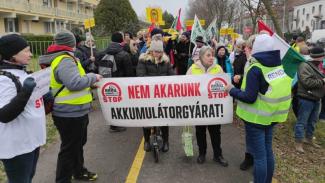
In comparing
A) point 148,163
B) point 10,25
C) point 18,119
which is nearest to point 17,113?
point 18,119

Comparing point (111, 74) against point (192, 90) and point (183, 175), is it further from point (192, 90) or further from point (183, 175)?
point (183, 175)

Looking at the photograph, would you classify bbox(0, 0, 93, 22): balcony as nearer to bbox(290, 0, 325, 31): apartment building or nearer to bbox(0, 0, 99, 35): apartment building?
bbox(0, 0, 99, 35): apartment building

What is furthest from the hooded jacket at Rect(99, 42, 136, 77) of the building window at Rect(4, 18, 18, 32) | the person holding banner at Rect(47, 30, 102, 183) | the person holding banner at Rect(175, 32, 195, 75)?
the building window at Rect(4, 18, 18, 32)

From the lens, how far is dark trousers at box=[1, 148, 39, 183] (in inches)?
124

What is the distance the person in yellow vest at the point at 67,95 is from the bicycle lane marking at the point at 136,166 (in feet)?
3.06

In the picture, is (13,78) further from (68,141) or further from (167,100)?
(167,100)

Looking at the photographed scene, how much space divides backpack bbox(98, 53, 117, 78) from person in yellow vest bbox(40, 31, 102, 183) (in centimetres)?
270

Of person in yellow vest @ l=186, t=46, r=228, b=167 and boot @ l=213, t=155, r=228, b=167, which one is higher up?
person in yellow vest @ l=186, t=46, r=228, b=167

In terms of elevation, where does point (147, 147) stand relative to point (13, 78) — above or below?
below

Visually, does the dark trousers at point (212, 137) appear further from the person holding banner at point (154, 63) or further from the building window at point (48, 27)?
the building window at point (48, 27)

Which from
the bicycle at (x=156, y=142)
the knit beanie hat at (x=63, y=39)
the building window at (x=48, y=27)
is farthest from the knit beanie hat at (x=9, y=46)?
the building window at (x=48, y=27)

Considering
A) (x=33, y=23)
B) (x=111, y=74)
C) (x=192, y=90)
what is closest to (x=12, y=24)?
(x=33, y=23)

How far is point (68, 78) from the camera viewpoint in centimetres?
389

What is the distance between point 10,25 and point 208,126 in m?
37.9
